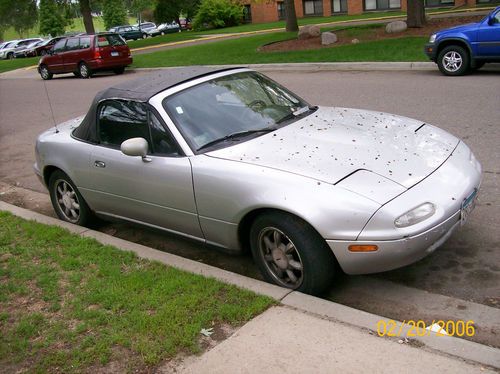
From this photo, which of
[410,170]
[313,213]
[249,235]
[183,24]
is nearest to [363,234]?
[313,213]

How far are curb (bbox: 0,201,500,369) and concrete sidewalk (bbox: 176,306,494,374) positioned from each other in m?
0.07

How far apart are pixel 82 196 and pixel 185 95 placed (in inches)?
61.1

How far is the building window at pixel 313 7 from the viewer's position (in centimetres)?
4502

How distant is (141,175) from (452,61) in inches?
387

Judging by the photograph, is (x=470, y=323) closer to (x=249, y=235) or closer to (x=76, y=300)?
(x=249, y=235)

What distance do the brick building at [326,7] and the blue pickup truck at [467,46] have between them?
2424cm

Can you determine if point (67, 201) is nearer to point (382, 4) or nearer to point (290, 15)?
point (290, 15)

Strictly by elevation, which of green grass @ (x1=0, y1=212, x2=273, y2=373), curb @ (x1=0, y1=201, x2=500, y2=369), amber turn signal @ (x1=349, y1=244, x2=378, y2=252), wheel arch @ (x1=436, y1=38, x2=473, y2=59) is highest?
wheel arch @ (x1=436, y1=38, x2=473, y2=59)

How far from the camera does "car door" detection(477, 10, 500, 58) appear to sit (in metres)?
11.5

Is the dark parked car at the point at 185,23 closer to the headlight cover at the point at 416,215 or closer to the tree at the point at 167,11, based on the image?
the tree at the point at 167,11

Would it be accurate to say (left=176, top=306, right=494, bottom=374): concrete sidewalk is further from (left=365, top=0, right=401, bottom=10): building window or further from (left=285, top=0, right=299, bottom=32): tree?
(left=365, top=0, right=401, bottom=10): building window

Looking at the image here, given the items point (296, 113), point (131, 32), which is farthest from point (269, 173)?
point (131, 32)

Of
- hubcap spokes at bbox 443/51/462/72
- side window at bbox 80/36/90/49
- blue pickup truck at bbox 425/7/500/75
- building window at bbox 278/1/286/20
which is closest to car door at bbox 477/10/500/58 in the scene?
blue pickup truck at bbox 425/7/500/75

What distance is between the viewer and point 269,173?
3.72 metres
